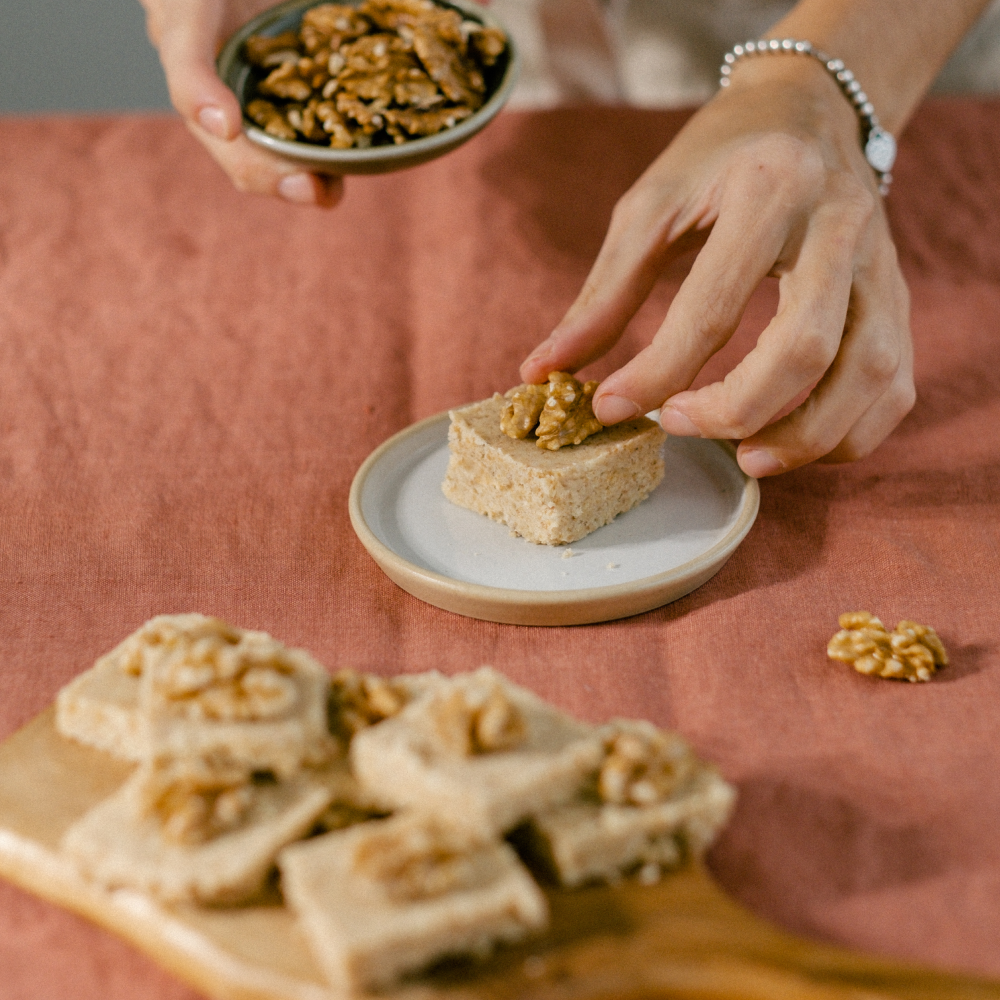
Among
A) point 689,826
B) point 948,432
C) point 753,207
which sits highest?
point 753,207

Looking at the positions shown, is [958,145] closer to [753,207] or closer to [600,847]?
[753,207]

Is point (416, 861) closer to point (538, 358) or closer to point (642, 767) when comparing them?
point (642, 767)

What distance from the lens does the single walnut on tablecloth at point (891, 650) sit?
135 cm

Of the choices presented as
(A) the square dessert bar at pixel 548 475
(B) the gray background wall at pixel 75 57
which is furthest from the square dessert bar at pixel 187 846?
(B) the gray background wall at pixel 75 57

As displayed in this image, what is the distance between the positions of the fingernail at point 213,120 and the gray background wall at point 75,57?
9.09ft

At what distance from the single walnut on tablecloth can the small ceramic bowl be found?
1.01m

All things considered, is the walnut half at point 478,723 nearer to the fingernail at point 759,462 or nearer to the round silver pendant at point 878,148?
the fingernail at point 759,462

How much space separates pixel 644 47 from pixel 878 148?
3.45 feet

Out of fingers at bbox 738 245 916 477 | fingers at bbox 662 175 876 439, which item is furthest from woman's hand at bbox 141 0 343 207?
fingers at bbox 738 245 916 477

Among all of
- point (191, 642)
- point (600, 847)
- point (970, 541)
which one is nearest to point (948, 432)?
point (970, 541)

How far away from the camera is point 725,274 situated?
1.54m

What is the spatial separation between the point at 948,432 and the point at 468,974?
1431 millimetres

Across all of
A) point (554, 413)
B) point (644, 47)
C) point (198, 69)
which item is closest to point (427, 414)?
point (554, 413)

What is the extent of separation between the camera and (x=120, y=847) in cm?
100
